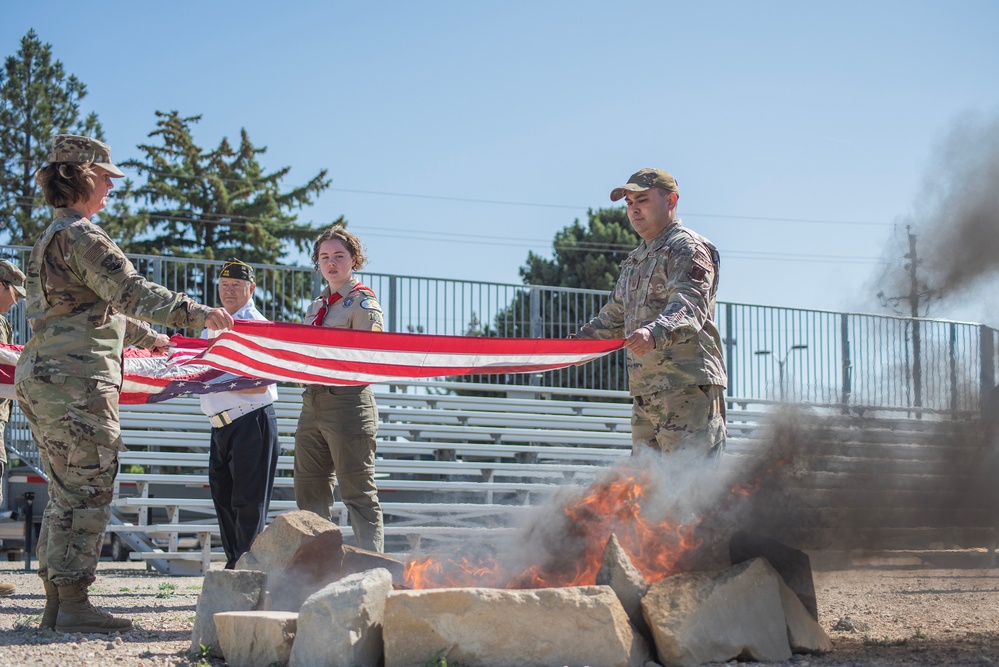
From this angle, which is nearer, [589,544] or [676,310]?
[589,544]

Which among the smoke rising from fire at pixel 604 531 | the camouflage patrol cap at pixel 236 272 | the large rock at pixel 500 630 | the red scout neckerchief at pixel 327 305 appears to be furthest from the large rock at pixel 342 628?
the camouflage patrol cap at pixel 236 272

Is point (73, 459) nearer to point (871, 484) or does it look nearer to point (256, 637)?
point (256, 637)

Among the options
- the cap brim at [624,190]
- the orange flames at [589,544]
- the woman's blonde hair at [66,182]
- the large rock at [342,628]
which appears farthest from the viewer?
the cap brim at [624,190]

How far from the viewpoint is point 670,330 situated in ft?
15.2

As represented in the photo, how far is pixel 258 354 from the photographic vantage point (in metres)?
5.51

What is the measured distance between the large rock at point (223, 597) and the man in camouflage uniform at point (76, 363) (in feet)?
2.01

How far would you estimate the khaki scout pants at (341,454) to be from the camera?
577 centimetres

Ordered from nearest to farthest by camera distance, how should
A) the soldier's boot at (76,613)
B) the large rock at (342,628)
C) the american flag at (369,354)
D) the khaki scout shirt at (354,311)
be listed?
the large rock at (342,628) < the soldier's boot at (76,613) < the american flag at (369,354) < the khaki scout shirt at (354,311)

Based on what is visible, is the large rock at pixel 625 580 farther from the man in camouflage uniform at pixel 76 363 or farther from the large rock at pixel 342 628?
the man in camouflage uniform at pixel 76 363

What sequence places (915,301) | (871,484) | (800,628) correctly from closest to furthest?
(800,628) → (871,484) → (915,301)

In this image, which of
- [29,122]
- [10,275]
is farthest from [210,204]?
[10,275]

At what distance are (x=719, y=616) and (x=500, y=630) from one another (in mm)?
929

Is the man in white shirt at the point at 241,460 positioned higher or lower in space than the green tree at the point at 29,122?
lower

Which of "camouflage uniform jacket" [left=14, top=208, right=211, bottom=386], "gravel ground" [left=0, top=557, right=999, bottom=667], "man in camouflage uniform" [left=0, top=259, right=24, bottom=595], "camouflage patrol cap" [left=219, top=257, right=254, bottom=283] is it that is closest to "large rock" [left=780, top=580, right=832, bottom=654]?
"gravel ground" [left=0, top=557, right=999, bottom=667]
